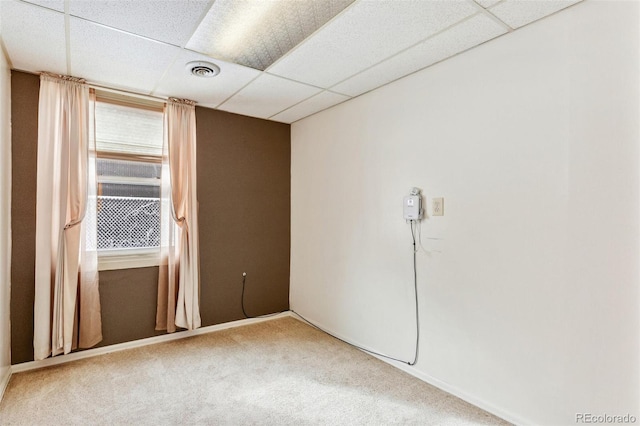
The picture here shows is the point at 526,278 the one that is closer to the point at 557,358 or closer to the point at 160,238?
the point at 557,358

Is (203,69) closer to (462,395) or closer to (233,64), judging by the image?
(233,64)

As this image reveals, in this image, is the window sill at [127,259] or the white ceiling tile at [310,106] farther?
the white ceiling tile at [310,106]

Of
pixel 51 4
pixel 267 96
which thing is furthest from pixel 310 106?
pixel 51 4

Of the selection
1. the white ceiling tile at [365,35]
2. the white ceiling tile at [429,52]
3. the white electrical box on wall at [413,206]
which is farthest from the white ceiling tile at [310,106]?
the white electrical box on wall at [413,206]

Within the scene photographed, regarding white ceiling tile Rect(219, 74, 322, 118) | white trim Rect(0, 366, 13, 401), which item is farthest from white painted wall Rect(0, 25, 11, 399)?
white ceiling tile Rect(219, 74, 322, 118)

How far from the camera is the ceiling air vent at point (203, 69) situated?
2.55 m

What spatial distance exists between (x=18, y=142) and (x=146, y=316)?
1817 millimetres

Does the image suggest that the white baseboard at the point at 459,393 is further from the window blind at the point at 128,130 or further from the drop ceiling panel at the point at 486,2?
the window blind at the point at 128,130

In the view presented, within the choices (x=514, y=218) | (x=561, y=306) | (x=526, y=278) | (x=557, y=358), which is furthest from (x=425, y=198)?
(x=557, y=358)

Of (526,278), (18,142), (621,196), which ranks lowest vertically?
(526,278)

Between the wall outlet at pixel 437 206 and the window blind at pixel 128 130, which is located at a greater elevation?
the window blind at pixel 128 130

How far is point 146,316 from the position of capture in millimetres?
3283

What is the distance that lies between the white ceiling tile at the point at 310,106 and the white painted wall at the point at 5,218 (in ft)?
7.49

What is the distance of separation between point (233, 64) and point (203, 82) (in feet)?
1.62
